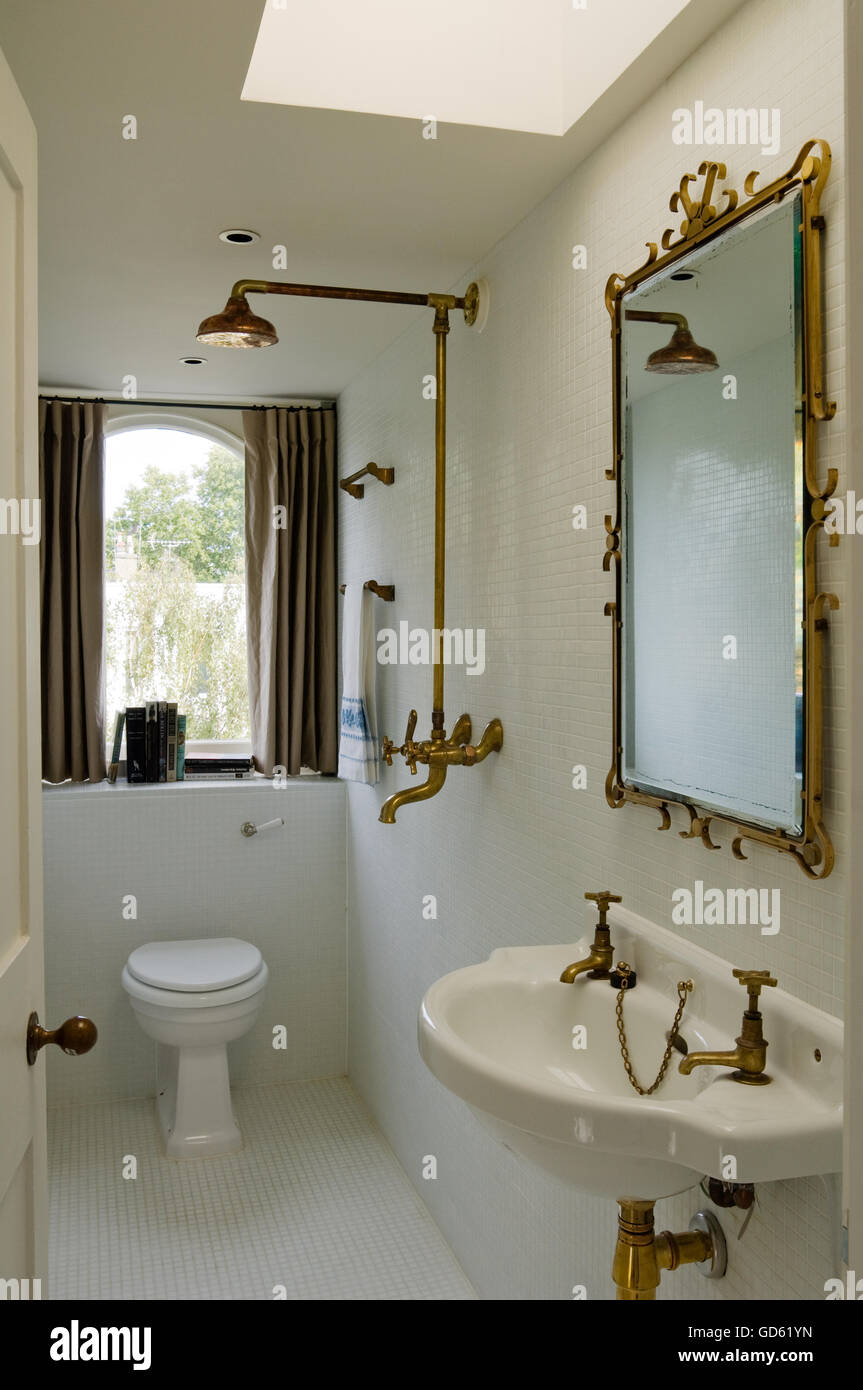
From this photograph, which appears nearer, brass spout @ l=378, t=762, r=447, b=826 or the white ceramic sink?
the white ceramic sink

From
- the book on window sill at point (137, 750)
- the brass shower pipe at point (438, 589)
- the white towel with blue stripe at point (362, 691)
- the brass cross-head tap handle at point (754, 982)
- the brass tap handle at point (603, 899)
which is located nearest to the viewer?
the brass cross-head tap handle at point (754, 982)

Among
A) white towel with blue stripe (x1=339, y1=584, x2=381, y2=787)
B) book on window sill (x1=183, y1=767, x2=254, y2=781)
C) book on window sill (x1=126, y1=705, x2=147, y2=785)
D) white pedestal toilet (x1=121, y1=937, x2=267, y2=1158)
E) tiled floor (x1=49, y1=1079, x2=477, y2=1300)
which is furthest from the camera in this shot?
book on window sill (x1=183, y1=767, x2=254, y2=781)

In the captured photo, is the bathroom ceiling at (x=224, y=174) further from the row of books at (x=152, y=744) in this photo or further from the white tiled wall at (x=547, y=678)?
the row of books at (x=152, y=744)

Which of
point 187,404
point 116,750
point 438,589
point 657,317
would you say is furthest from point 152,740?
Result: point 657,317

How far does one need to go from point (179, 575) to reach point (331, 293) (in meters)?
1.86

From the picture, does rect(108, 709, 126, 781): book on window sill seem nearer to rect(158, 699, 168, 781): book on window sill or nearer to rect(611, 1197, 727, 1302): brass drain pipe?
rect(158, 699, 168, 781): book on window sill

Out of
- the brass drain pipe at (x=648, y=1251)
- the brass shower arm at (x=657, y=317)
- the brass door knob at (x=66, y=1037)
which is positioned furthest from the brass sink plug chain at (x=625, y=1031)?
the brass shower arm at (x=657, y=317)

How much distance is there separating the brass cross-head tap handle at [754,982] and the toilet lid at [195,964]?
214 cm

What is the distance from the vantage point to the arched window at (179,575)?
3.96m

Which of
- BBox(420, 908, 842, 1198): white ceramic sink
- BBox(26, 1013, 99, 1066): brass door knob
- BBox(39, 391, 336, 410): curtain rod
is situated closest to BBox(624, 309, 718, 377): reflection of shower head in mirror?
BBox(420, 908, 842, 1198): white ceramic sink

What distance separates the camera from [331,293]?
92.1 inches

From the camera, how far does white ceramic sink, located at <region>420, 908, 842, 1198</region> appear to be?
1.20 meters
